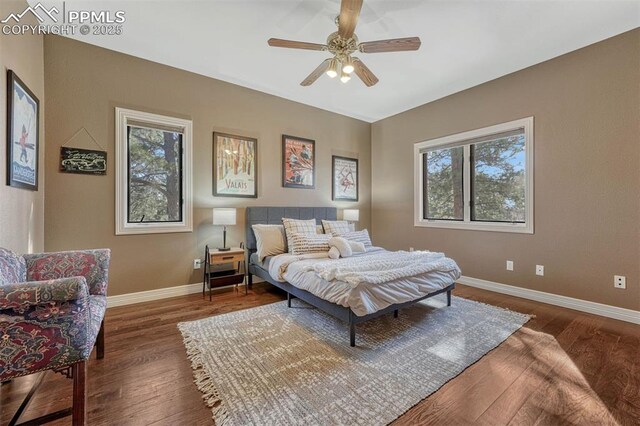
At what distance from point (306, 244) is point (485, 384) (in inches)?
87.8

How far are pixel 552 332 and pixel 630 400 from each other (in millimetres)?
922

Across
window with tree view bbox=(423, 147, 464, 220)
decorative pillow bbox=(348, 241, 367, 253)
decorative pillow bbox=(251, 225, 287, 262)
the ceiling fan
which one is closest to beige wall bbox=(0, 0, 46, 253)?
the ceiling fan

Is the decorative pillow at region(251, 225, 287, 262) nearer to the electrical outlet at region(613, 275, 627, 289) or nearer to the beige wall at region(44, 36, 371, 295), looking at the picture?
the beige wall at region(44, 36, 371, 295)

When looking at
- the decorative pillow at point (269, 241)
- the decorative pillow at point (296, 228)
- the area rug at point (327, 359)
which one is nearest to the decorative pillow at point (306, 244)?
the decorative pillow at point (296, 228)

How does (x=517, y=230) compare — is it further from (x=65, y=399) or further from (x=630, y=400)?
(x=65, y=399)

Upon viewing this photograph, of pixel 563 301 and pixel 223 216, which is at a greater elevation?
pixel 223 216

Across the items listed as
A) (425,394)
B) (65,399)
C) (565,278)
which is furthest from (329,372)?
(565,278)

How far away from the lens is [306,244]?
343 centimetres

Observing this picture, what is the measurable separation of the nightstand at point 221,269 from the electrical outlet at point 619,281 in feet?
13.9

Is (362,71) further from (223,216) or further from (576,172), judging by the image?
(576,172)

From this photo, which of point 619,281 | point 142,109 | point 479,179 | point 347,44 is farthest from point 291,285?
point 619,281

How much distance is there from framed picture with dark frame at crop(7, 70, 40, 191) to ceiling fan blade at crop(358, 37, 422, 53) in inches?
109

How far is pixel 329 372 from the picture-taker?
1.86 m

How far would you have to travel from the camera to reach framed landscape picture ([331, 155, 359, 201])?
504cm
